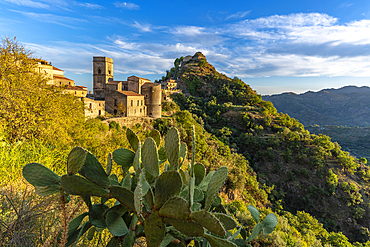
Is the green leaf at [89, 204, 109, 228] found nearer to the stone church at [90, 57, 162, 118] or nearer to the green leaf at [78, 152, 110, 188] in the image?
the green leaf at [78, 152, 110, 188]

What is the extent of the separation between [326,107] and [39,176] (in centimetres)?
15338

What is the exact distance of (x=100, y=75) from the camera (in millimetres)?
23672

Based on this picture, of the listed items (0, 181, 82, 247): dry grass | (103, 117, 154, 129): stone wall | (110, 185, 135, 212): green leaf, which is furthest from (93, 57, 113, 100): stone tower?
(110, 185, 135, 212): green leaf

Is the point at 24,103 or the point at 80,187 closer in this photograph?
the point at 80,187

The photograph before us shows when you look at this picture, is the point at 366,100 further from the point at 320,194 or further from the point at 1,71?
the point at 1,71

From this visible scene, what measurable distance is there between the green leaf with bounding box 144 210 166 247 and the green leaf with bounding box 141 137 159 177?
0.81 feet

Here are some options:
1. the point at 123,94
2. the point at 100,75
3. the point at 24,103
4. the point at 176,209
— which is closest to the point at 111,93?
the point at 123,94

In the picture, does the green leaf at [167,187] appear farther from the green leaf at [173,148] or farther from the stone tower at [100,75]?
the stone tower at [100,75]

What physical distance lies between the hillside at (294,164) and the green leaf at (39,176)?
35.0 metres

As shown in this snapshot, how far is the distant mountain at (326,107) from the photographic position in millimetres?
97106

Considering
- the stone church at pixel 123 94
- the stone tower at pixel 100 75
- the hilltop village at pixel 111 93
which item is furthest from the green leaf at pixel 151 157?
the stone tower at pixel 100 75

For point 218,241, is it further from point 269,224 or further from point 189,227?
point 269,224

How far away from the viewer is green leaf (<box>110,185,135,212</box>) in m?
1.07

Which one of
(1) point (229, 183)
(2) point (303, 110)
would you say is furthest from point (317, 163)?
(2) point (303, 110)
